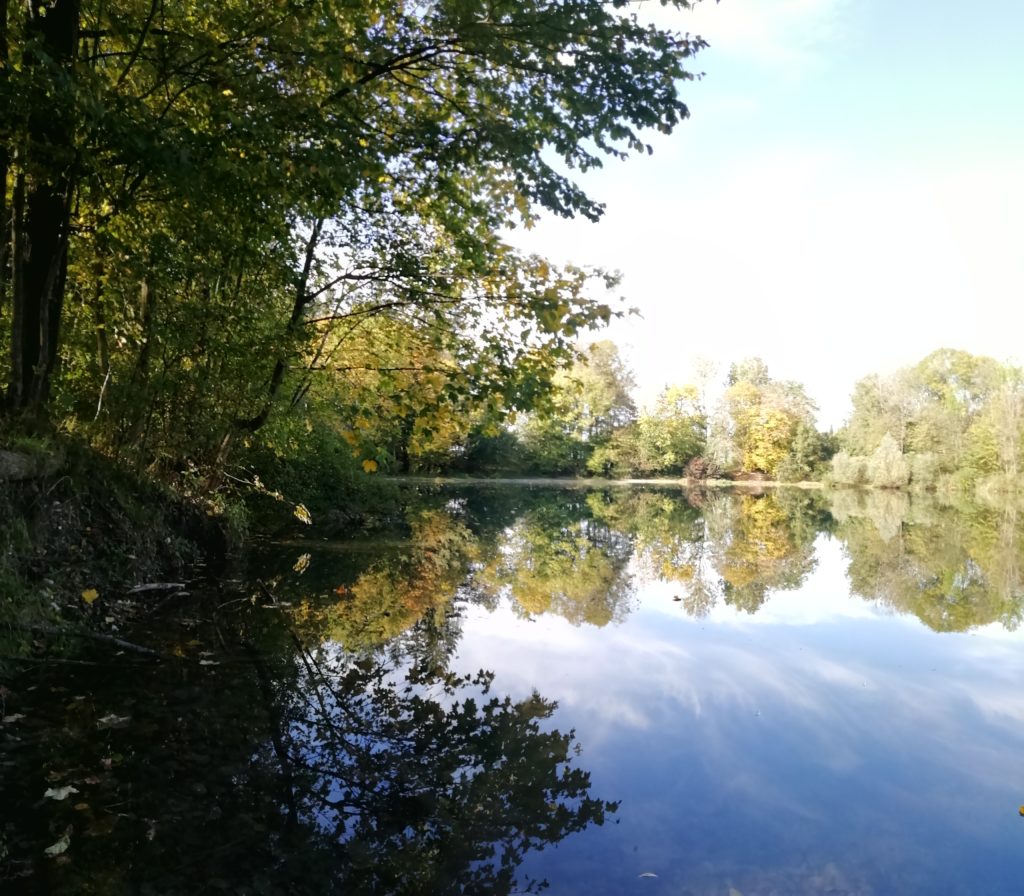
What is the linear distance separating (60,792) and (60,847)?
0.54 metres

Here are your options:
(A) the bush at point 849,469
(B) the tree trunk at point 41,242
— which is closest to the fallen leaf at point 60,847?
(B) the tree trunk at point 41,242

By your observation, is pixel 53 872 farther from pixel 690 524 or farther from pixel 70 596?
pixel 690 524

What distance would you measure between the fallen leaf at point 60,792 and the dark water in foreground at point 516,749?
0.03 meters

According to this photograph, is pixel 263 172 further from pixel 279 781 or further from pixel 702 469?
pixel 702 469

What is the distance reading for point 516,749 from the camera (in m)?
4.72

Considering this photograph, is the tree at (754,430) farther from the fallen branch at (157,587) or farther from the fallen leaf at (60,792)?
the fallen leaf at (60,792)

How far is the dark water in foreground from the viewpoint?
3348mm

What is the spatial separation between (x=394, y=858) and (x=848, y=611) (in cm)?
885

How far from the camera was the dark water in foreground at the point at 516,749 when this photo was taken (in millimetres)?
3348

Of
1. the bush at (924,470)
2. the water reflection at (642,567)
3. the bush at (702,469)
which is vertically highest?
the bush at (924,470)

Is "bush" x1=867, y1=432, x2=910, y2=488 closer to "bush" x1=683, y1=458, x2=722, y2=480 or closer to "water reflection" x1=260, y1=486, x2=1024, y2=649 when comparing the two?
"bush" x1=683, y1=458, x2=722, y2=480

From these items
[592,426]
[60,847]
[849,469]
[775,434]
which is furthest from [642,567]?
[775,434]

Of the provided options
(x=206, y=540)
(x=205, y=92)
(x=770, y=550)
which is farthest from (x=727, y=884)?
(x=770, y=550)

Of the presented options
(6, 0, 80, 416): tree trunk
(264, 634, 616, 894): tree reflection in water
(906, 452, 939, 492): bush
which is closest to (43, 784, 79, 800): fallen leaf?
(264, 634, 616, 894): tree reflection in water
